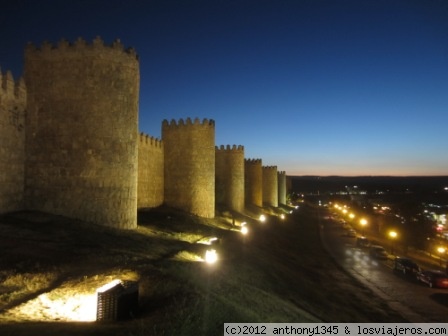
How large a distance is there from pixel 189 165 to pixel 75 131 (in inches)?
508

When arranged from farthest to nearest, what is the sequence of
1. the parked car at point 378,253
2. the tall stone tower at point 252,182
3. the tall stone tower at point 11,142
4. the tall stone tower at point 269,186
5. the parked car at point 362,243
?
the tall stone tower at point 269,186, the tall stone tower at point 252,182, the parked car at point 362,243, the parked car at point 378,253, the tall stone tower at point 11,142

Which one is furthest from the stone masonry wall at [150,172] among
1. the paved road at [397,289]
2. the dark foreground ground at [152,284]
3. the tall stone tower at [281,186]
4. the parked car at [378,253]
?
Result: the tall stone tower at [281,186]

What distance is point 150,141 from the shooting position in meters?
26.5

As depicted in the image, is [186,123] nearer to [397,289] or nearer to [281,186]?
[397,289]

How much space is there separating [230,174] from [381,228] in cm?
2628

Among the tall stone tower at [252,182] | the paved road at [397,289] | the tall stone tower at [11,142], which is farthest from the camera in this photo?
the tall stone tower at [252,182]

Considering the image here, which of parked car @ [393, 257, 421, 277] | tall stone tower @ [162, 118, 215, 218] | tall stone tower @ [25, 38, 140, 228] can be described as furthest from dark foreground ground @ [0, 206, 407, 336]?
tall stone tower @ [162, 118, 215, 218]

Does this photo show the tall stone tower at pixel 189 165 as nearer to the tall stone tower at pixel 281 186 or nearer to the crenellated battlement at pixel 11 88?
the crenellated battlement at pixel 11 88

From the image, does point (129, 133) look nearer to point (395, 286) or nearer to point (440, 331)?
point (440, 331)

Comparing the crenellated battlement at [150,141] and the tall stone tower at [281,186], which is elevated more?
the crenellated battlement at [150,141]

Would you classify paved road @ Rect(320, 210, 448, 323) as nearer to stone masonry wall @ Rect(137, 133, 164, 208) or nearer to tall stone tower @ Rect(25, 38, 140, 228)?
tall stone tower @ Rect(25, 38, 140, 228)

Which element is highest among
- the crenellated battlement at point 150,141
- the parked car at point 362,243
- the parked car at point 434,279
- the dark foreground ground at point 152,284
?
the crenellated battlement at point 150,141

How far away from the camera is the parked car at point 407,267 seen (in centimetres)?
2342

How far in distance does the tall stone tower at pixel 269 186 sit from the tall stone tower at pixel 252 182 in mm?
9188
